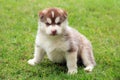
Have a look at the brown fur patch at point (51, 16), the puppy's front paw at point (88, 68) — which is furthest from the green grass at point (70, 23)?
the brown fur patch at point (51, 16)

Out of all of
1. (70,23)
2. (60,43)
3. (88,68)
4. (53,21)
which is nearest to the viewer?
(53,21)

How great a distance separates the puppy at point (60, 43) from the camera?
17.7 ft

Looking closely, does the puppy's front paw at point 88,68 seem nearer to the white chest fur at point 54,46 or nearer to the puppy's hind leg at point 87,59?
the puppy's hind leg at point 87,59

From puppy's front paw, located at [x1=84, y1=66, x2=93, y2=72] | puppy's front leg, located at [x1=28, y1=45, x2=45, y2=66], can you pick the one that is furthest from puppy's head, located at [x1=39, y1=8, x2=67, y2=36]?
puppy's front paw, located at [x1=84, y1=66, x2=93, y2=72]

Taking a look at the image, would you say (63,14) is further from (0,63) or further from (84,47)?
(0,63)

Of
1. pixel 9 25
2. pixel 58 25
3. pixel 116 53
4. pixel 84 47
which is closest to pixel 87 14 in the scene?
pixel 9 25

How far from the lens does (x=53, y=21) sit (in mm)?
5387

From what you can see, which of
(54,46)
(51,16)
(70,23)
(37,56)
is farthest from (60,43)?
(70,23)

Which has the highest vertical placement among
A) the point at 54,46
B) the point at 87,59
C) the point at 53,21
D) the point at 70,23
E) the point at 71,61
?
the point at 53,21

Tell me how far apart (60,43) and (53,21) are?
0.43m

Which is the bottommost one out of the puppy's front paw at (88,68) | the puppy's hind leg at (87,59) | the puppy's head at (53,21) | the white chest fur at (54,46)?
the puppy's front paw at (88,68)

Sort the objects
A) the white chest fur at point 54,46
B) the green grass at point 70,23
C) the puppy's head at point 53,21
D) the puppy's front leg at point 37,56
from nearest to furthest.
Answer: the puppy's head at point 53,21 < the white chest fur at point 54,46 < the green grass at point 70,23 < the puppy's front leg at point 37,56

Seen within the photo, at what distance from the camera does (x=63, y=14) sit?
551 cm

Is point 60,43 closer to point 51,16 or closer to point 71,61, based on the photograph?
point 71,61
